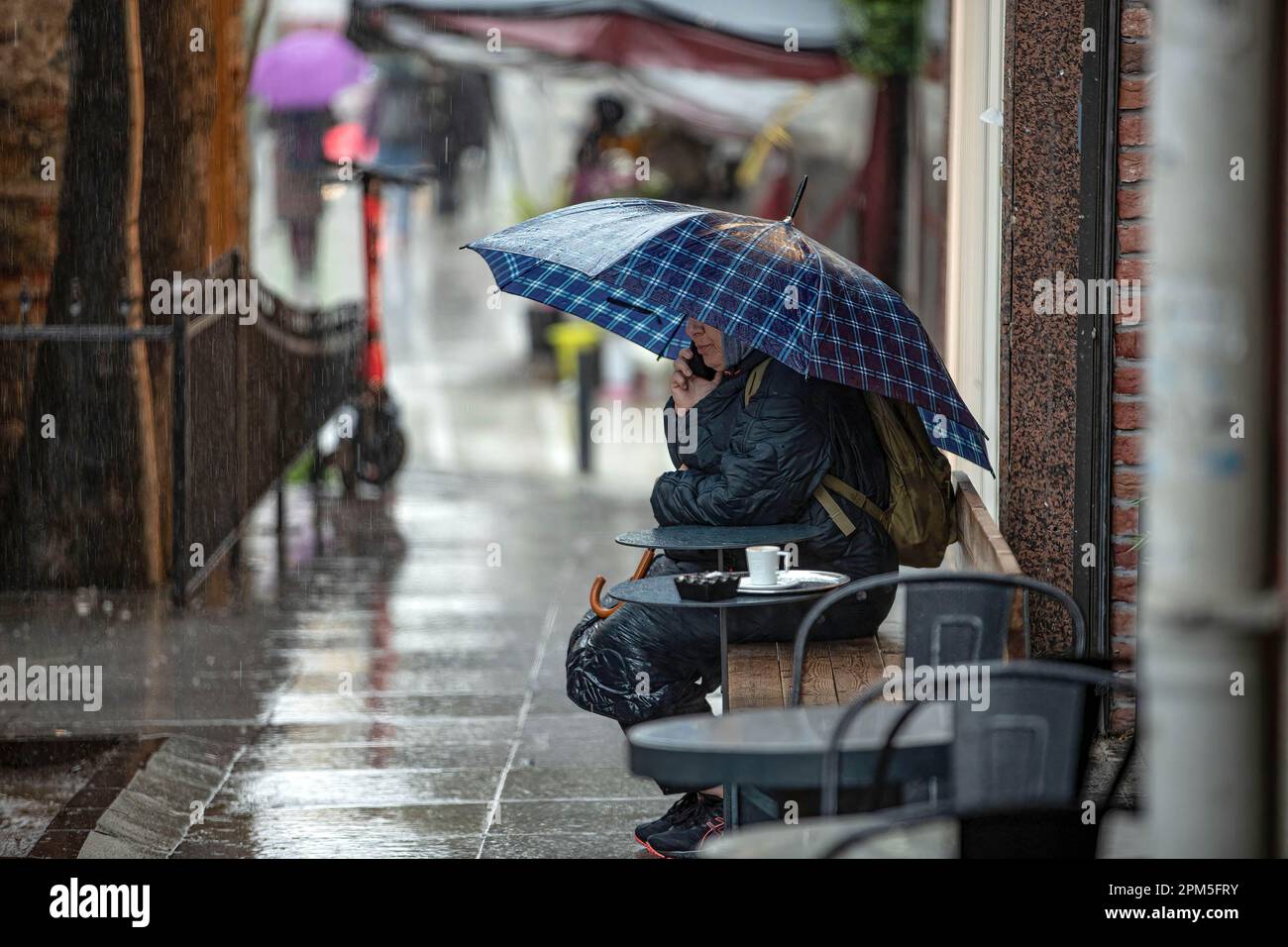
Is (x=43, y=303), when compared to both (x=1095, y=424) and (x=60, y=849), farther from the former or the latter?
(x=1095, y=424)

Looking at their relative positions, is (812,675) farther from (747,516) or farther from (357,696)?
(357,696)

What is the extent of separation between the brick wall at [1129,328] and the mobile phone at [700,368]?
4.66 ft

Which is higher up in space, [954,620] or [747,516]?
[747,516]

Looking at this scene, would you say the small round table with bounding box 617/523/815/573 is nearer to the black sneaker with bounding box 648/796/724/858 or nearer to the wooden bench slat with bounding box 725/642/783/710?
the wooden bench slat with bounding box 725/642/783/710

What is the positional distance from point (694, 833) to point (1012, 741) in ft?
7.44

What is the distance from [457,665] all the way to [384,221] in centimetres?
3062

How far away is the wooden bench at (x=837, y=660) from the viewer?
5137mm

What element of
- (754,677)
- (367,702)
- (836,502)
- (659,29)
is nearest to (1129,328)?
(836,502)

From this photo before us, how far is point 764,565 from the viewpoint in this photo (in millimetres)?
5137

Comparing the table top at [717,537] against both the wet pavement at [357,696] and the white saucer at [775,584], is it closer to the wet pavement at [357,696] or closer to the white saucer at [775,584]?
the white saucer at [775,584]

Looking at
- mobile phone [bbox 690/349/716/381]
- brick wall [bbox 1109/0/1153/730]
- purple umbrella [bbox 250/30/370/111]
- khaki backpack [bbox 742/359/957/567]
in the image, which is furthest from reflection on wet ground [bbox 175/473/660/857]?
purple umbrella [bbox 250/30/370/111]

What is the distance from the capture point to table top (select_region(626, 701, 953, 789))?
356 cm

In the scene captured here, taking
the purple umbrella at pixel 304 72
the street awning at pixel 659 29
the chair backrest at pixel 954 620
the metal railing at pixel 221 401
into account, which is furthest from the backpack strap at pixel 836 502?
the purple umbrella at pixel 304 72

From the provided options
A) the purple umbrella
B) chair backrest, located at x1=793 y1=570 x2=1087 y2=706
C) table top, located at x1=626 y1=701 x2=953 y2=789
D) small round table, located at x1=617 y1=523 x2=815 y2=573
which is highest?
the purple umbrella
